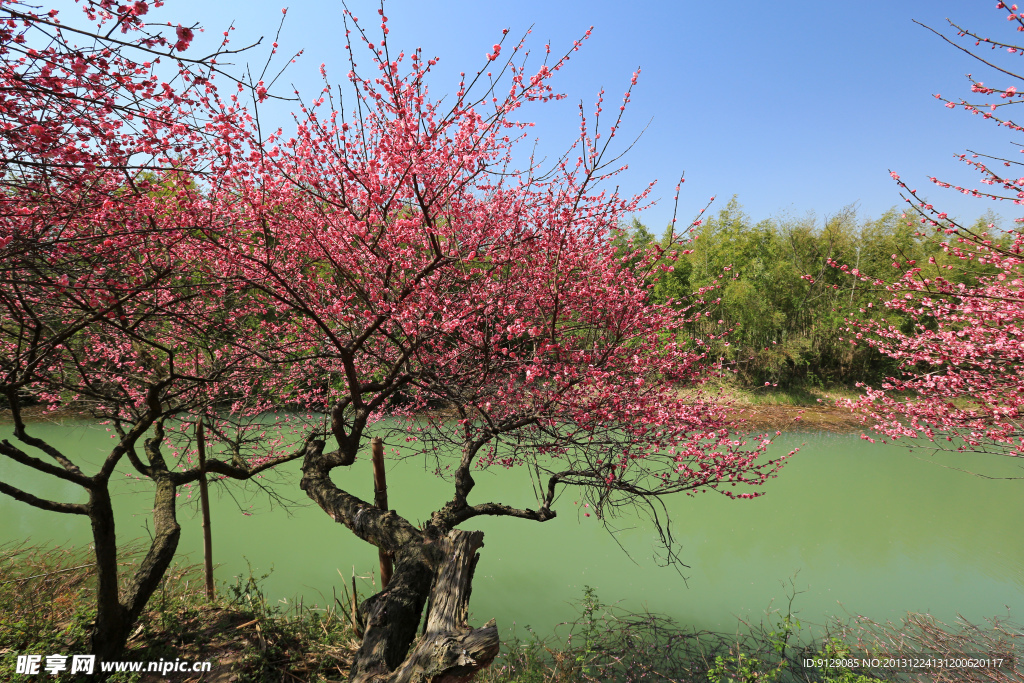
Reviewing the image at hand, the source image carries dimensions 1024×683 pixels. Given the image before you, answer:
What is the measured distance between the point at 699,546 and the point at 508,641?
8.09 ft

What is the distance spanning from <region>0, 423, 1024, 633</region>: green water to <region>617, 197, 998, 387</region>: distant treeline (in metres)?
5.99

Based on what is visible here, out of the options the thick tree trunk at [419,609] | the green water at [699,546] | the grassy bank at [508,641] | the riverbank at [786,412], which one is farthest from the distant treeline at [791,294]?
the thick tree trunk at [419,609]

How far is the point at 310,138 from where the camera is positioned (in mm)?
2867

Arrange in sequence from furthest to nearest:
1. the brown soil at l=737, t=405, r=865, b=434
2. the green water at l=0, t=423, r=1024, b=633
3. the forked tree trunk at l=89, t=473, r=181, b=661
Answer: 1. the brown soil at l=737, t=405, r=865, b=434
2. the green water at l=0, t=423, r=1024, b=633
3. the forked tree trunk at l=89, t=473, r=181, b=661

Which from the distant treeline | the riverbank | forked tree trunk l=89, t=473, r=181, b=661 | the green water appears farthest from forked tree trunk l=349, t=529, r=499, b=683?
the distant treeline

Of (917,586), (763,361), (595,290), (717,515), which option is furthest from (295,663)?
(763,361)

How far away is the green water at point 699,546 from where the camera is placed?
4.49 metres

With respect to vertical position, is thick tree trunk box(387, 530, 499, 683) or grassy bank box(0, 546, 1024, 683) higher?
thick tree trunk box(387, 530, 499, 683)

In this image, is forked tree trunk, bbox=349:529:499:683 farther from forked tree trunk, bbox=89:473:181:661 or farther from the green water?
the green water

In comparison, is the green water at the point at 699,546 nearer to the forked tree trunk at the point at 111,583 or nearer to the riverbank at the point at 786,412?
the forked tree trunk at the point at 111,583

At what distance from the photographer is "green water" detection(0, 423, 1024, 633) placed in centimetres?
449

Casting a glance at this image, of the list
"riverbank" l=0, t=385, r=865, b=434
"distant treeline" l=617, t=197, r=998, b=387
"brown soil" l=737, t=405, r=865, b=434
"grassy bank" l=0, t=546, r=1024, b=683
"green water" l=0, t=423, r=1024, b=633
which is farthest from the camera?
"distant treeline" l=617, t=197, r=998, b=387

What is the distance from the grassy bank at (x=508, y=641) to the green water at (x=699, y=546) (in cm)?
25

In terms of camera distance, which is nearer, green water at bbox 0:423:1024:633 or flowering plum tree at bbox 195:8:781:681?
flowering plum tree at bbox 195:8:781:681
